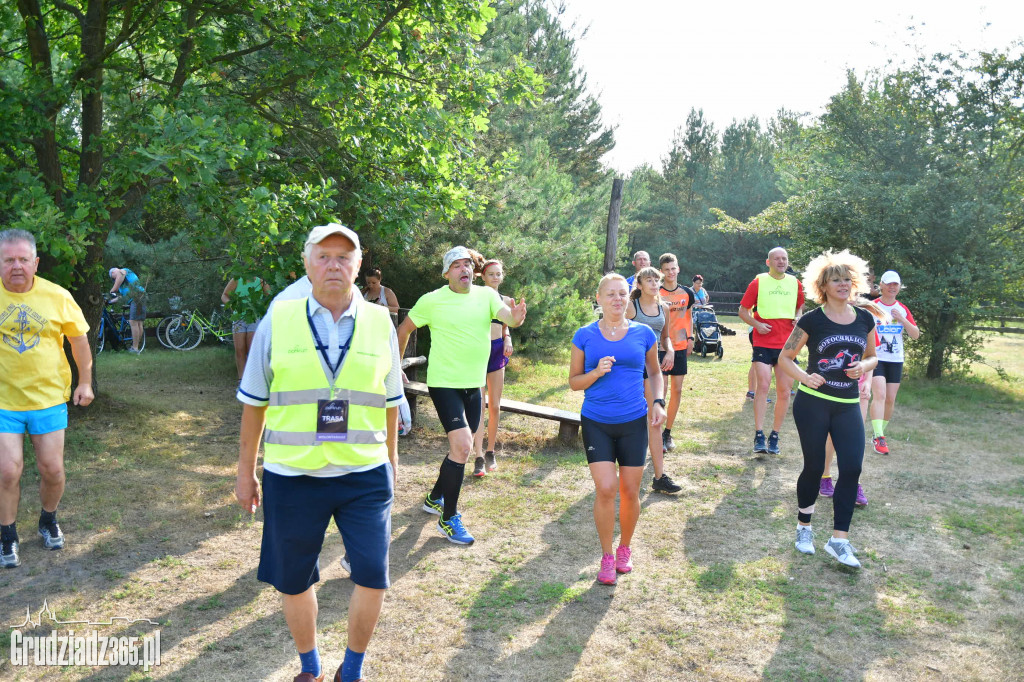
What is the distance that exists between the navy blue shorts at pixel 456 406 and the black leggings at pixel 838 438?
2277 mm

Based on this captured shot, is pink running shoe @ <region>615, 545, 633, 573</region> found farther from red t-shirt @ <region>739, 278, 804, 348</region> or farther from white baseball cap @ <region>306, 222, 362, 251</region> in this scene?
red t-shirt @ <region>739, 278, 804, 348</region>

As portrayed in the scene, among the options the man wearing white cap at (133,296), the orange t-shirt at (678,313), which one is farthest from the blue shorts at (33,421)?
the man wearing white cap at (133,296)

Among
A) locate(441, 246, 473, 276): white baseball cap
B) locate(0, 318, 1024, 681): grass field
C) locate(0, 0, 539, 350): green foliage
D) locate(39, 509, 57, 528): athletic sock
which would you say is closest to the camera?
locate(0, 318, 1024, 681): grass field

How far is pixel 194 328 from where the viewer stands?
1712 centimetres

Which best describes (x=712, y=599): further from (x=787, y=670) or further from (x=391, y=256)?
(x=391, y=256)

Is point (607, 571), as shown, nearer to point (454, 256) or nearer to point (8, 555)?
point (454, 256)

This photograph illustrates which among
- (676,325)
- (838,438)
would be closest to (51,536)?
(838,438)

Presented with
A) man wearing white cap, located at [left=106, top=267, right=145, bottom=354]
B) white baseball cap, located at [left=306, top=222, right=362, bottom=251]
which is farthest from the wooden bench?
man wearing white cap, located at [left=106, top=267, right=145, bottom=354]

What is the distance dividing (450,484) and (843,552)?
2.70m

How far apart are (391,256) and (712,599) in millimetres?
8537

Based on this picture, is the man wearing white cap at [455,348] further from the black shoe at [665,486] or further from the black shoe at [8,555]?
the black shoe at [8,555]

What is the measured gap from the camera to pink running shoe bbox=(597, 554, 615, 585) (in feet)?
15.5

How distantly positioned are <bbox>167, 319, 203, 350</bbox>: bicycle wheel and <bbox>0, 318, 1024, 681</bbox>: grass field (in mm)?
8807

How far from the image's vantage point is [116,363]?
14.0 m
